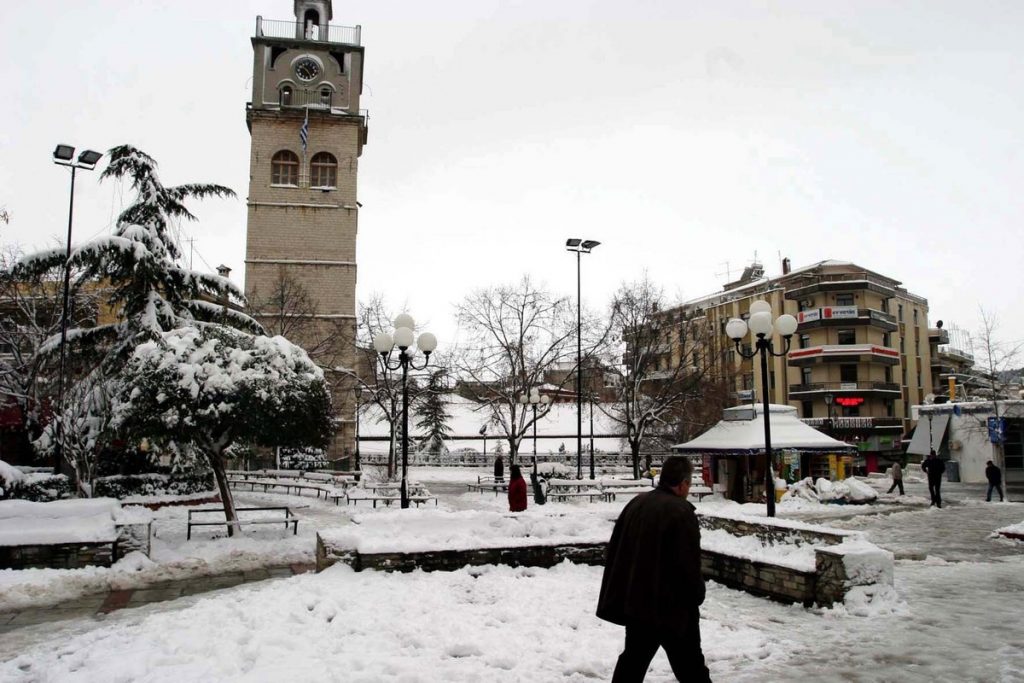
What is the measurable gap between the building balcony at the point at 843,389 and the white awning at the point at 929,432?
15.9 meters

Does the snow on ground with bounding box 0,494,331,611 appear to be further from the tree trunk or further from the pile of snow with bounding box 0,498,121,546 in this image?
the pile of snow with bounding box 0,498,121,546

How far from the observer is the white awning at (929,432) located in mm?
34375

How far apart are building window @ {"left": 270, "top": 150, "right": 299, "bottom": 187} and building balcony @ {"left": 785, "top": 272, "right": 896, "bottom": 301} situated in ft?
117

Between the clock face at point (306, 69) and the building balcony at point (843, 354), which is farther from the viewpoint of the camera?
the building balcony at point (843, 354)

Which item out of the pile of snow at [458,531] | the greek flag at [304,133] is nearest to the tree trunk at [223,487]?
the pile of snow at [458,531]

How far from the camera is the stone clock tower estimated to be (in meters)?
39.7

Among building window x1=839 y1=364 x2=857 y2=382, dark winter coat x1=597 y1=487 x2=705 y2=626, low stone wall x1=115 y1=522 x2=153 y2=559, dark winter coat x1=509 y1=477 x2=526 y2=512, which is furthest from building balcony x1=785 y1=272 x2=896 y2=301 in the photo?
dark winter coat x1=597 y1=487 x2=705 y2=626

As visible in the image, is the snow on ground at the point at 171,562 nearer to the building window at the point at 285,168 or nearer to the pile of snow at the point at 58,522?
the pile of snow at the point at 58,522

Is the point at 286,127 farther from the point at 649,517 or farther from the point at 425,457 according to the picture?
the point at 649,517

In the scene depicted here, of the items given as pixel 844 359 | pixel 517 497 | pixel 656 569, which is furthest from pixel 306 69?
pixel 656 569

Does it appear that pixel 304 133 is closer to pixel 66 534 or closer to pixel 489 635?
pixel 66 534

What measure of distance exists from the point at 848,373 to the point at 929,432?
18.6 m

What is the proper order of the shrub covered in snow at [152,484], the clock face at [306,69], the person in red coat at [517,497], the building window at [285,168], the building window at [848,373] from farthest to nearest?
the building window at [848,373], the clock face at [306,69], the building window at [285,168], the shrub covered in snow at [152,484], the person in red coat at [517,497]

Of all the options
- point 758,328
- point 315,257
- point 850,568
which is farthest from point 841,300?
point 850,568
